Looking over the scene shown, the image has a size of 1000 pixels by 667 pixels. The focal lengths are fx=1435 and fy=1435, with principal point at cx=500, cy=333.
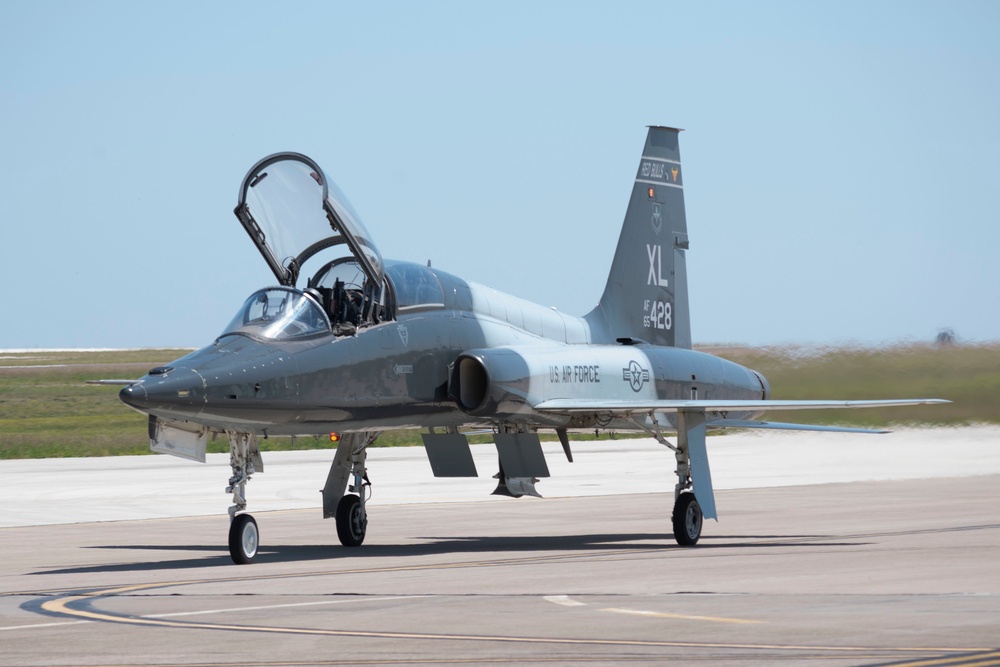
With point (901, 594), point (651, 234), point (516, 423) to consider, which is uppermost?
point (651, 234)

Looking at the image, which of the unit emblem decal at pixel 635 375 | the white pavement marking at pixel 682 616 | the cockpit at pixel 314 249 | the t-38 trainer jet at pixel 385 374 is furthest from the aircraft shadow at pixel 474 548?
the white pavement marking at pixel 682 616

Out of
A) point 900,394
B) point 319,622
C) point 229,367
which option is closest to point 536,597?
point 319,622

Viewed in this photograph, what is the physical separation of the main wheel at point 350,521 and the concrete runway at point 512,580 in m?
0.35

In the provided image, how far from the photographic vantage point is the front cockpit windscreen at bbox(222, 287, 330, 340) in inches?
579

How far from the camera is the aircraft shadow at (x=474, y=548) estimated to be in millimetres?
15297

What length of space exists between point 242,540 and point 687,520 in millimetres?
5568

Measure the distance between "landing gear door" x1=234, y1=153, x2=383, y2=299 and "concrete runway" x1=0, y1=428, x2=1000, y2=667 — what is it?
330 centimetres

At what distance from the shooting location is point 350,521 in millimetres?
17609

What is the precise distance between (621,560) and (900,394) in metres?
16.1

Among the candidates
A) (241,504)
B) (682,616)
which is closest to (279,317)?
(241,504)

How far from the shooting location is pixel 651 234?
70.9 feet

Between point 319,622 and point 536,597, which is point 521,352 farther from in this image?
point 319,622

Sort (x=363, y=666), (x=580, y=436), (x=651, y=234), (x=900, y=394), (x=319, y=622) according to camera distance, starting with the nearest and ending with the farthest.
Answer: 1. (x=363, y=666)
2. (x=319, y=622)
3. (x=651, y=234)
4. (x=900, y=394)
5. (x=580, y=436)

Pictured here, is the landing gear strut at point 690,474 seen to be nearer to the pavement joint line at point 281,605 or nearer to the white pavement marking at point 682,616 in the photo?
the pavement joint line at point 281,605
